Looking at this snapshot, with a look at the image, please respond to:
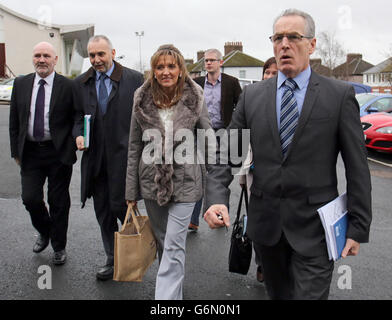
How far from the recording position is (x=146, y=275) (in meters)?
4.01

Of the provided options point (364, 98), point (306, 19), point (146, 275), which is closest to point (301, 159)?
point (306, 19)

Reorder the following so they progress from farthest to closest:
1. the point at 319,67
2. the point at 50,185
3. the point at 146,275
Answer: the point at 319,67
the point at 50,185
the point at 146,275

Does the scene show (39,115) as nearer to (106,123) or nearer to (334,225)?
(106,123)

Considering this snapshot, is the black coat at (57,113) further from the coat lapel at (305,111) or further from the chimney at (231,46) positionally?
the chimney at (231,46)

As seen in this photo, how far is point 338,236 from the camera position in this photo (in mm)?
2295

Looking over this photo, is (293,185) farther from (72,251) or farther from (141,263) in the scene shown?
(72,251)

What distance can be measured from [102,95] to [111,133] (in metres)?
0.37

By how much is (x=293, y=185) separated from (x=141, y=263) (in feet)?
4.84

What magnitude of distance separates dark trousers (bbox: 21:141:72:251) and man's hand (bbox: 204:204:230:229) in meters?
2.32

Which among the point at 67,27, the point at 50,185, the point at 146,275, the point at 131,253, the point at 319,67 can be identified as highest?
the point at 67,27

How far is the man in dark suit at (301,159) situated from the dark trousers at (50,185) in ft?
7.54

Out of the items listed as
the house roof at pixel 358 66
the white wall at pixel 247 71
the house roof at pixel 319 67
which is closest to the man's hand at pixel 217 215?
the house roof at pixel 319 67

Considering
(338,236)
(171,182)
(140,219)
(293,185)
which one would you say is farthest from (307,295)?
(140,219)

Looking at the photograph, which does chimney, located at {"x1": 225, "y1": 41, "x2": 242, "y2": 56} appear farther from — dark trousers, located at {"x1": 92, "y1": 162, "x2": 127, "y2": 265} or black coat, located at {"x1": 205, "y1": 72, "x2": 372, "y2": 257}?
black coat, located at {"x1": 205, "y1": 72, "x2": 372, "y2": 257}
